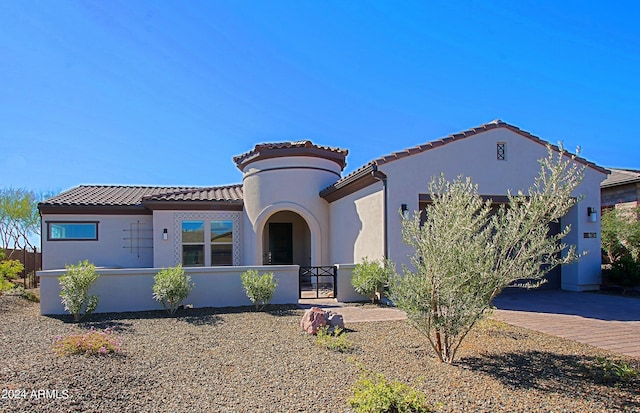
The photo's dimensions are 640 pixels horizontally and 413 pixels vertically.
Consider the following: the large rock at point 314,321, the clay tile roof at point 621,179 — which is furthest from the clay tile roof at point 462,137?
the clay tile roof at point 621,179

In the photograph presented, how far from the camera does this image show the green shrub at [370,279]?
37.9ft

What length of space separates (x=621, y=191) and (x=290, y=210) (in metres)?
14.3

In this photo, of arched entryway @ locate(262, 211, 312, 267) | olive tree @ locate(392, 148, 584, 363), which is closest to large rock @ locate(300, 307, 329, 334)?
olive tree @ locate(392, 148, 584, 363)

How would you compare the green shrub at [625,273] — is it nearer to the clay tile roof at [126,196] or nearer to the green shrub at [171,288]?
the green shrub at [171,288]

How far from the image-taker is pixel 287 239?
19.1m

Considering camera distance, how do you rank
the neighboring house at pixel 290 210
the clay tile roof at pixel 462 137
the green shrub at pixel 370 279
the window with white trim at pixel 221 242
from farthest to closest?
the window with white trim at pixel 221 242 < the neighboring house at pixel 290 210 < the clay tile roof at pixel 462 137 < the green shrub at pixel 370 279

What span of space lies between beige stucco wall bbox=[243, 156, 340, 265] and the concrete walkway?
411 cm

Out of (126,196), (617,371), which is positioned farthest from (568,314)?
(126,196)

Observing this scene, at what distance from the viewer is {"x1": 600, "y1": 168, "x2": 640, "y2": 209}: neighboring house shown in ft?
55.2

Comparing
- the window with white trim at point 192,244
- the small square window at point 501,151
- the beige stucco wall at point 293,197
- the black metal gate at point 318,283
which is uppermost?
the small square window at point 501,151

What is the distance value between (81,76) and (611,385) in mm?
13605

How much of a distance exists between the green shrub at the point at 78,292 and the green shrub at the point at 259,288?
12.0 feet

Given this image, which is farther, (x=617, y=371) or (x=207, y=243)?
(x=207, y=243)

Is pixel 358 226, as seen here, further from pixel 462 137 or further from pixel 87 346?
pixel 87 346
